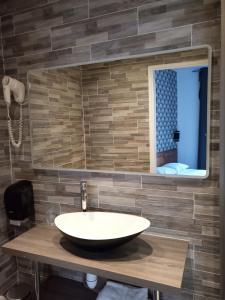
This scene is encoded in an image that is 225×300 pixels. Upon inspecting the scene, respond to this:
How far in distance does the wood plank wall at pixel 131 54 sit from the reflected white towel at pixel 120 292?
16 cm

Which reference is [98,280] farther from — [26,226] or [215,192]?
A: [215,192]

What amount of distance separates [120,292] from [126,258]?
21.3 inches

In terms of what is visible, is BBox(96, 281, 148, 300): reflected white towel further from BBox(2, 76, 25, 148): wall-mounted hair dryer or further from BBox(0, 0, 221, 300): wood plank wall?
BBox(2, 76, 25, 148): wall-mounted hair dryer

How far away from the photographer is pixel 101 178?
5.17ft

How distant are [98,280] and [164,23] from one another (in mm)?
1766

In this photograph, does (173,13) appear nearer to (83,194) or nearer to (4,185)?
(83,194)

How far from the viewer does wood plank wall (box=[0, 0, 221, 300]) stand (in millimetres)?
1269

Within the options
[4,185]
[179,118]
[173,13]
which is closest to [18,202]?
[4,185]

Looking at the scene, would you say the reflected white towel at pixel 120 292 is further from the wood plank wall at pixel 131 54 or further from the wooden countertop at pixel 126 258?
the wooden countertop at pixel 126 258

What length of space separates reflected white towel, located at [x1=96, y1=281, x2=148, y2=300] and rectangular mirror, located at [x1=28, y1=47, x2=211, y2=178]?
821 millimetres

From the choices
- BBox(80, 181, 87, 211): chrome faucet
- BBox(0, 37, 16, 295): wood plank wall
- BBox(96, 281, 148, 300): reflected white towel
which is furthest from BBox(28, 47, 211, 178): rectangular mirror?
BBox(96, 281, 148, 300): reflected white towel

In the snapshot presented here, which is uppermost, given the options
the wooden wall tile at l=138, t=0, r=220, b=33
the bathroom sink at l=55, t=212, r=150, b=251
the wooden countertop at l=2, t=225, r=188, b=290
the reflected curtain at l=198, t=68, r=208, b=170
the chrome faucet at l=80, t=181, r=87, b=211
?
the wooden wall tile at l=138, t=0, r=220, b=33

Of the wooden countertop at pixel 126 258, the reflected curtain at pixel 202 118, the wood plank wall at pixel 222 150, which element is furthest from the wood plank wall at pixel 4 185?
the wood plank wall at pixel 222 150

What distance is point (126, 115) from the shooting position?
1479 millimetres
